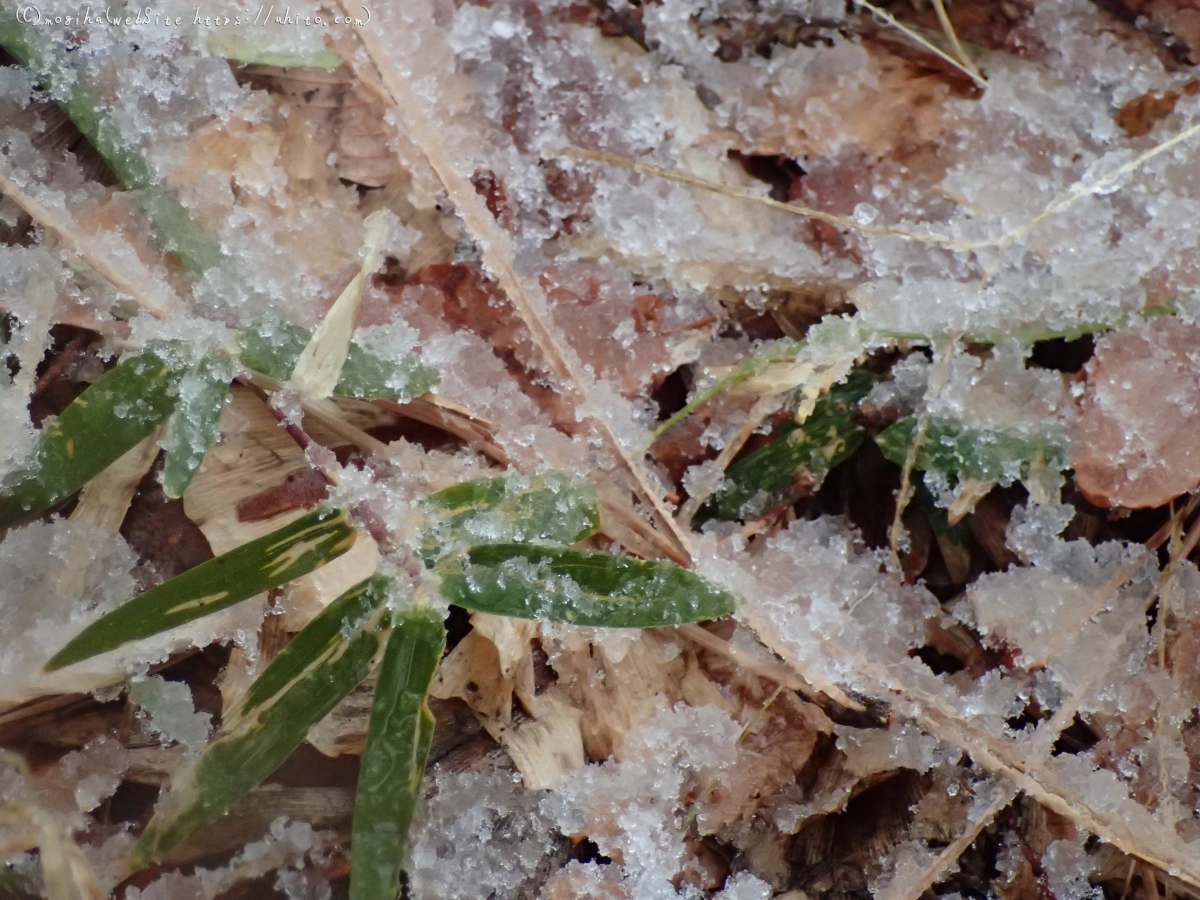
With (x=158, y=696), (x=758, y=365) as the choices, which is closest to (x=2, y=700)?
(x=158, y=696)

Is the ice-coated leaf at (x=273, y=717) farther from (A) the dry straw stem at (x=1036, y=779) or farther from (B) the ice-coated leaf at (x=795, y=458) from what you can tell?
(A) the dry straw stem at (x=1036, y=779)

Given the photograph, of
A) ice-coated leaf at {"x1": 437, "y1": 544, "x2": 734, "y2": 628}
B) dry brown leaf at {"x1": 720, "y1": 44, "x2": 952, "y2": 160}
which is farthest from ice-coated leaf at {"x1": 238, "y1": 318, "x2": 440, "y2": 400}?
dry brown leaf at {"x1": 720, "y1": 44, "x2": 952, "y2": 160}

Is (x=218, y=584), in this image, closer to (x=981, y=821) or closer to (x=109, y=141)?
(x=109, y=141)

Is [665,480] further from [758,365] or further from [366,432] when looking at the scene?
[366,432]

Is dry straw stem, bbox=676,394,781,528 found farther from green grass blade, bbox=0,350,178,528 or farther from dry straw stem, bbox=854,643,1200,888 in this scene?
green grass blade, bbox=0,350,178,528

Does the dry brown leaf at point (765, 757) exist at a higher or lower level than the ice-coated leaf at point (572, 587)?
lower

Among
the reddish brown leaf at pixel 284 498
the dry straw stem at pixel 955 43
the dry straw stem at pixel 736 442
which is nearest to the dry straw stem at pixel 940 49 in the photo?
the dry straw stem at pixel 955 43
